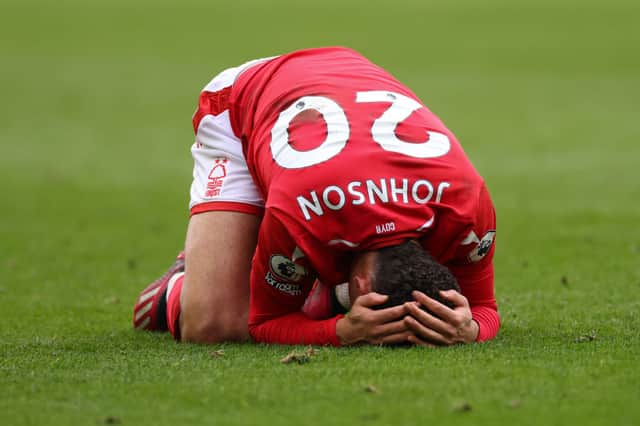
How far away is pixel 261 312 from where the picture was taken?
5453 millimetres

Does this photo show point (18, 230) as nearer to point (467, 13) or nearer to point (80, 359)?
point (80, 359)

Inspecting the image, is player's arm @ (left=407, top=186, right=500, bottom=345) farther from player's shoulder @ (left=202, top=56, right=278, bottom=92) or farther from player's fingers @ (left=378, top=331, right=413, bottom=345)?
player's shoulder @ (left=202, top=56, right=278, bottom=92)

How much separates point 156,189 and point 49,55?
59.1ft

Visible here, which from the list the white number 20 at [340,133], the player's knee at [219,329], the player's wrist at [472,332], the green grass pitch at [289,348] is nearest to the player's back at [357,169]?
the white number 20 at [340,133]

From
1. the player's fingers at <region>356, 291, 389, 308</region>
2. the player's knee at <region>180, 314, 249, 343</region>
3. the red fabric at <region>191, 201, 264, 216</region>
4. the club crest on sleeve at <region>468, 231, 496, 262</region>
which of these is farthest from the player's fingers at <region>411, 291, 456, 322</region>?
the red fabric at <region>191, 201, 264, 216</region>

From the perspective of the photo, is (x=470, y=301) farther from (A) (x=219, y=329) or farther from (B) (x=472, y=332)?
(A) (x=219, y=329)

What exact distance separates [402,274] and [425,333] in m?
0.32

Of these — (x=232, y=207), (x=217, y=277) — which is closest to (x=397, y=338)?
(x=217, y=277)

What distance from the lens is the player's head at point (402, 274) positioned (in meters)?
4.79

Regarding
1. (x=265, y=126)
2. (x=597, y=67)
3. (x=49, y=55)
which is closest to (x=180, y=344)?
(x=265, y=126)

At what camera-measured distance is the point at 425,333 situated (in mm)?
4914

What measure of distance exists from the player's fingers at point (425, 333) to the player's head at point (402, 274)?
102mm

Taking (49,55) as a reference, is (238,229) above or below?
above

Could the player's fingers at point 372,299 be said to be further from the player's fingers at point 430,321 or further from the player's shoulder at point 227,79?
the player's shoulder at point 227,79
